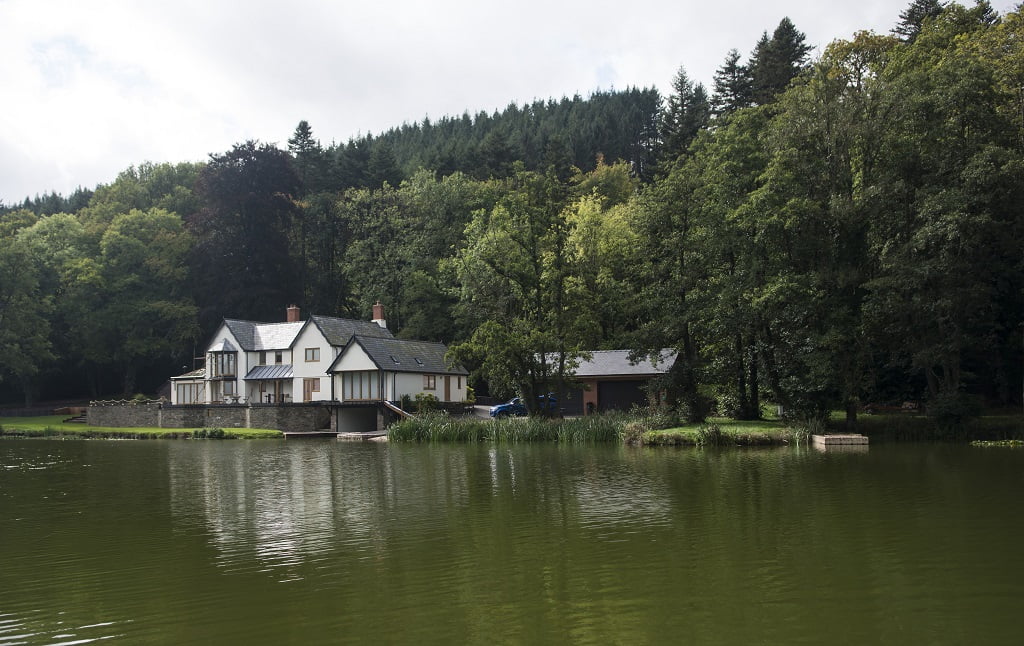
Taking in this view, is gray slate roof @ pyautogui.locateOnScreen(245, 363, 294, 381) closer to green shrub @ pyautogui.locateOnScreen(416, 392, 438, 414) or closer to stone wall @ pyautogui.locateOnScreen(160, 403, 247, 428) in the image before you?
stone wall @ pyautogui.locateOnScreen(160, 403, 247, 428)

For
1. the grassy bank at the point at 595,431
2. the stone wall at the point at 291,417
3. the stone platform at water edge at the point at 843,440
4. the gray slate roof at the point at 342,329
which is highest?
the gray slate roof at the point at 342,329

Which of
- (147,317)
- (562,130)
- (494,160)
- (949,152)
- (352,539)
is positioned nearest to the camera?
(352,539)

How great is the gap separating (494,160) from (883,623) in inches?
2746

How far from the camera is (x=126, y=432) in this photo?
45625mm

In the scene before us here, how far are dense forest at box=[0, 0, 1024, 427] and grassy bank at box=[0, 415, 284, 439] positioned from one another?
955 centimetres

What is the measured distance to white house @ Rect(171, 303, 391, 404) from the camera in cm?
5353

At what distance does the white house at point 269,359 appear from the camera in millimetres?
53531

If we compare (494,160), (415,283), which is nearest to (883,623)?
(415,283)

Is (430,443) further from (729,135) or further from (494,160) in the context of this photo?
(494,160)

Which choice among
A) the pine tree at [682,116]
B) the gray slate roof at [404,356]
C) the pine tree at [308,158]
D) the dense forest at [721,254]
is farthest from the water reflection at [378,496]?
the pine tree at [308,158]

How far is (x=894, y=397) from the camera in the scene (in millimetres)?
39938

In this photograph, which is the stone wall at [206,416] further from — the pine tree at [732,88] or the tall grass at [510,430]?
the pine tree at [732,88]

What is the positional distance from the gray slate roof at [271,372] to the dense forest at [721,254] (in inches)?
387

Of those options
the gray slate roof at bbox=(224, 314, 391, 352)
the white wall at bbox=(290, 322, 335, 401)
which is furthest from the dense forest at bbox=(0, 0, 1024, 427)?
the white wall at bbox=(290, 322, 335, 401)
